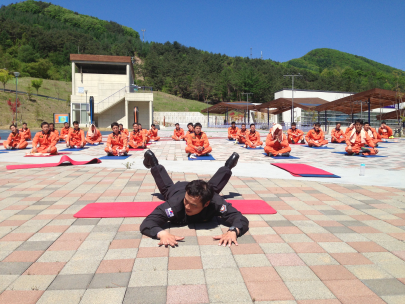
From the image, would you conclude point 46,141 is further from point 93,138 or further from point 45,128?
point 93,138

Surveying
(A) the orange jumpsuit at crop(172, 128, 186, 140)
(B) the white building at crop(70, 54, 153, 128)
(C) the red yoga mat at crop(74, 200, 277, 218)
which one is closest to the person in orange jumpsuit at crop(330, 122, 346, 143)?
(A) the orange jumpsuit at crop(172, 128, 186, 140)

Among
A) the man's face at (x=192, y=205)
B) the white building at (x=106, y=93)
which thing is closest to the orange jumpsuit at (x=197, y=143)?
the man's face at (x=192, y=205)

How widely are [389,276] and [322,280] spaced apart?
0.54 metres

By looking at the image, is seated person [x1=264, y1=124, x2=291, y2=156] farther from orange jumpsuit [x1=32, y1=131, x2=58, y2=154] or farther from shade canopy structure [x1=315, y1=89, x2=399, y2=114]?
shade canopy structure [x1=315, y1=89, x2=399, y2=114]

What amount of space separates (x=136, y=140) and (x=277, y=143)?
599cm

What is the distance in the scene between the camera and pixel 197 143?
11047mm

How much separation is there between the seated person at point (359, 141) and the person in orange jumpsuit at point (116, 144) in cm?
783

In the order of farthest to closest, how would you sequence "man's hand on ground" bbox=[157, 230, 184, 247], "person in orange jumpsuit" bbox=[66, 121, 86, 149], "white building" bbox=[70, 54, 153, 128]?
1. "white building" bbox=[70, 54, 153, 128]
2. "person in orange jumpsuit" bbox=[66, 121, 86, 149]
3. "man's hand on ground" bbox=[157, 230, 184, 247]

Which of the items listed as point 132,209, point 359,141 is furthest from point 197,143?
point 132,209

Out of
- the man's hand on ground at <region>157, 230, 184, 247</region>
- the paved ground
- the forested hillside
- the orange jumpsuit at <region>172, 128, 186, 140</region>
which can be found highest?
the forested hillside

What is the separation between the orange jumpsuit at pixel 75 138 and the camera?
1407 centimetres

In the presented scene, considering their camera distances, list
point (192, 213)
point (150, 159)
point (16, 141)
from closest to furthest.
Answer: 1. point (192, 213)
2. point (150, 159)
3. point (16, 141)

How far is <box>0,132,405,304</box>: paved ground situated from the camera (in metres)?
2.27

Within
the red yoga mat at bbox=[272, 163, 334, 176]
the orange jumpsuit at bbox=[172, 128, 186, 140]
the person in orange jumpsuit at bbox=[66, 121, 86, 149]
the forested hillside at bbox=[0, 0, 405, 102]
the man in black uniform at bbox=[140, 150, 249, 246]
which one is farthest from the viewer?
the forested hillside at bbox=[0, 0, 405, 102]
